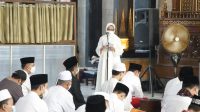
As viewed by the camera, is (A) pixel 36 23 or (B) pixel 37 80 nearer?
(B) pixel 37 80

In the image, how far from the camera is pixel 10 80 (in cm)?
772

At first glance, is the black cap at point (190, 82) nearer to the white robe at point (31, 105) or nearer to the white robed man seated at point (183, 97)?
the white robed man seated at point (183, 97)

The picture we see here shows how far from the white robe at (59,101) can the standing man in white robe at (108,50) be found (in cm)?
473

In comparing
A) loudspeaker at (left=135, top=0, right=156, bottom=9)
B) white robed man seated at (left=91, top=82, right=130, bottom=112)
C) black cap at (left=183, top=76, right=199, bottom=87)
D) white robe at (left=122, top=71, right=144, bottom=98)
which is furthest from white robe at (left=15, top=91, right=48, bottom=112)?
loudspeaker at (left=135, top=0, right=156, bottom=9)

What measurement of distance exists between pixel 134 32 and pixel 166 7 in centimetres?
186

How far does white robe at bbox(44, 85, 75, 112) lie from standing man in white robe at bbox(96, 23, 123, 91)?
4.73 metres

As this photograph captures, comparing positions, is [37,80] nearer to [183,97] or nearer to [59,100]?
[59,100]

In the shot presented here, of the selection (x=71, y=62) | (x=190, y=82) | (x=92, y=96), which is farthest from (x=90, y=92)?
(x=92, y=96)

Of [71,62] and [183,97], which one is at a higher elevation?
[71,62]

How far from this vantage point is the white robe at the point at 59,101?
7.01 m

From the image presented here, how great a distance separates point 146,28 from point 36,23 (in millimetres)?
4372

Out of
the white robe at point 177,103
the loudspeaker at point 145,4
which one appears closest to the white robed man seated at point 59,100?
the white robe at point 177,103

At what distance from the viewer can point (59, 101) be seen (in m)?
7.03

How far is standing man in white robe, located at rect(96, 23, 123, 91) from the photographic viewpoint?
38.9ft
